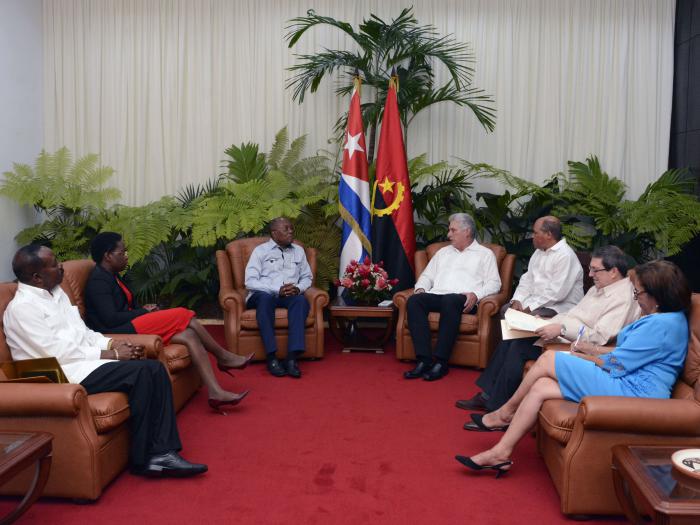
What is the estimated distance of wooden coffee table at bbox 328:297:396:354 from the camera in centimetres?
574

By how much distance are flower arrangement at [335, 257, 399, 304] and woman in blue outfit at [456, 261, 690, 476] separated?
2.53 metres

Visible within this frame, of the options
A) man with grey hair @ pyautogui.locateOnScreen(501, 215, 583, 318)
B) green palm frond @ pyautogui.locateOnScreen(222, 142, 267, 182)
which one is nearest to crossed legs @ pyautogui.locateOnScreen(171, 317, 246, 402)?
man with grey hair @ pyautogui.locateOnScreen(501, 215, 583, 318)

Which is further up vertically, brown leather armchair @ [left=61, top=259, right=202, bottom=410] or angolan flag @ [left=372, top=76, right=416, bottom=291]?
angolan flag @ [left=372, top=76, right=416, bottom=291]

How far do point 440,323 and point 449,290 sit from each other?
399mm

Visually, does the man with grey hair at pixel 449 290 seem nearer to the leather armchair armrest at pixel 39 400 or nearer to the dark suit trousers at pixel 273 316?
the dark suit trousers at pixel 273 316

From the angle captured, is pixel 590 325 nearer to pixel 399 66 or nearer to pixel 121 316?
pixel 121 316

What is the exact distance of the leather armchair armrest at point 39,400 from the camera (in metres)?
2.95

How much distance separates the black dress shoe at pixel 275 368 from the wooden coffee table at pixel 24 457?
2.48 meters

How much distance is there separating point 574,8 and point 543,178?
1698 mm

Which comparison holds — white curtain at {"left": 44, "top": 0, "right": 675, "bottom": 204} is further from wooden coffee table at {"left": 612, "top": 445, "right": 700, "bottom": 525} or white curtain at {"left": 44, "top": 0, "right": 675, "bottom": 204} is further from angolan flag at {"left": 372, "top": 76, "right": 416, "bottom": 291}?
wooden coffee table at {"left": 612, "top": 445, "right": 700, "bottom": 525}

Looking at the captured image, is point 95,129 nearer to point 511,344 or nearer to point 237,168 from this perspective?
point 237,168

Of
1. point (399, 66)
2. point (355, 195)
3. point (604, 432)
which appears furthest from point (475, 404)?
point (399, 66)

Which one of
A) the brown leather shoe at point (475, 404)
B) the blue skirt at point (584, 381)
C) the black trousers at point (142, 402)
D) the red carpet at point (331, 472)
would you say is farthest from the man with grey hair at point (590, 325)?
the black trousers at point (142, 402)

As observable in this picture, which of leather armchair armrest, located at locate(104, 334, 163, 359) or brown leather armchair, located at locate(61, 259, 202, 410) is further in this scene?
brown leather armchair, located at locate(61, 259, 202, 410)
